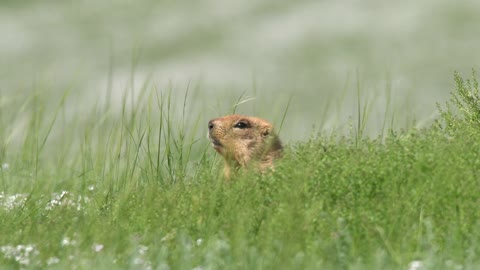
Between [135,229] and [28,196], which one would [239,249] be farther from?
[28,196]

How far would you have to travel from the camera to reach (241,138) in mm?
10969

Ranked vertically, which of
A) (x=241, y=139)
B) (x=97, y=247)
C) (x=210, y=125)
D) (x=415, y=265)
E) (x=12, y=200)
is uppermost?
(x=415, y=265)

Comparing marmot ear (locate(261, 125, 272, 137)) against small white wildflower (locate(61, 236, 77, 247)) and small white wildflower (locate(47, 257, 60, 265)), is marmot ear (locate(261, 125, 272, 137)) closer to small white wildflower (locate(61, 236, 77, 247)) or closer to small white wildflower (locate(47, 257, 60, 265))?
small white wildflower (locate(61, 236, 77, 247))

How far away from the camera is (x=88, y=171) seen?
1073 cm

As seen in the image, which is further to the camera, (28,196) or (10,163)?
(10,163)

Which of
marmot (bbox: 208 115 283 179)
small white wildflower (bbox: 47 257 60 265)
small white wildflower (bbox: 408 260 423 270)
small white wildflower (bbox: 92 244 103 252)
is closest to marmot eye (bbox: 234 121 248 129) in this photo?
marmot (bbox: 208 115 283 179)

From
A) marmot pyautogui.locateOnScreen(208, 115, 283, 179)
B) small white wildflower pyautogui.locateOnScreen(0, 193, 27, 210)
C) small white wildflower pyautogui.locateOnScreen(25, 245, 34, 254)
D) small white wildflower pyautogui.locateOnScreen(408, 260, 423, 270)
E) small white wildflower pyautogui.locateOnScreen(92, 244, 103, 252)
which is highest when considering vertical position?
small white wildflower pyautogui.locateOnScreen(408, 260, 423, 270)

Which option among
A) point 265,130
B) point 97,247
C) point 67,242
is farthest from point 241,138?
point 97,247

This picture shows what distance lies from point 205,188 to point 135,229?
30.6 inches

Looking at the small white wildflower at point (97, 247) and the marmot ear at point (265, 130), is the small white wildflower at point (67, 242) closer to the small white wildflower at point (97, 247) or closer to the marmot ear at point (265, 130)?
the small white wildflower at point (97, 247)

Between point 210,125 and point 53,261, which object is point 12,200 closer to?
point 210,125

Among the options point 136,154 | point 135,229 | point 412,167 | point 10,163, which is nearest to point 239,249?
point 135,229

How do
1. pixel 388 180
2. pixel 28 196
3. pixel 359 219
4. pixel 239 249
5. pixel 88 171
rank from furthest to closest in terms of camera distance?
pixel 88 171
pixel 28 196
pixel 388 180
pixel 359 219
pixel 239 249

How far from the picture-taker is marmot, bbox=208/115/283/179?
10836 mm
